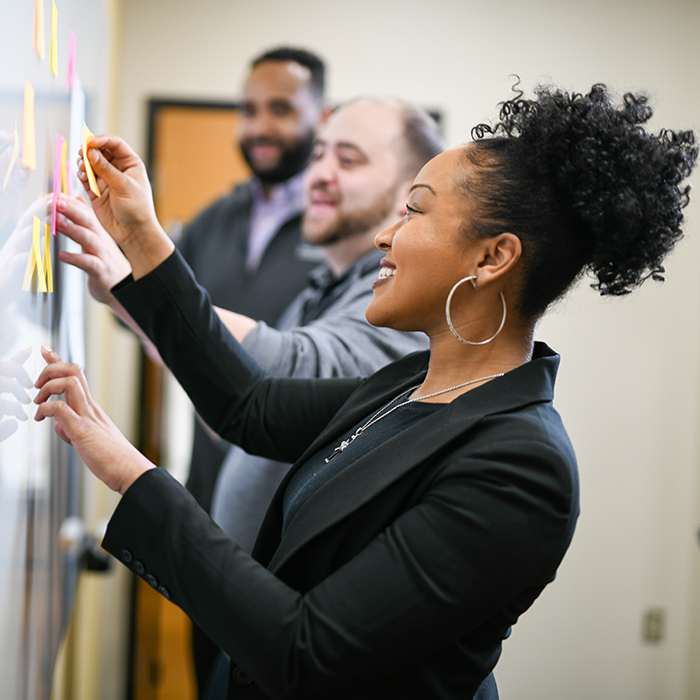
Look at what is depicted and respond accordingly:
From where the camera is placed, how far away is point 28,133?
2.48 feet

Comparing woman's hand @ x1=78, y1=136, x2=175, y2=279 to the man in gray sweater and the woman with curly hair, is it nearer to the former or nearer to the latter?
the woman with curly hair

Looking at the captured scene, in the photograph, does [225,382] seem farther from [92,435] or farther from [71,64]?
[71,64]

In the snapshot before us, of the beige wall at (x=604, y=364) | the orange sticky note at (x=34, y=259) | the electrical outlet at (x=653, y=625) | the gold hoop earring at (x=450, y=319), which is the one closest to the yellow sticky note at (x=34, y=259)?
the orange sticky note at (x=34, y=259)

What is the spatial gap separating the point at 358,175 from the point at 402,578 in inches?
41.0

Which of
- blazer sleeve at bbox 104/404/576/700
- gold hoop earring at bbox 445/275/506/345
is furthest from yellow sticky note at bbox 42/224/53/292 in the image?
gold hoop earring at bbox 445/275/506/345

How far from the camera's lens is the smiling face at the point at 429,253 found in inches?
34.6

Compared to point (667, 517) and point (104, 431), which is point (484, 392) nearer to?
point (104, 431)

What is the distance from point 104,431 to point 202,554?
0.17m

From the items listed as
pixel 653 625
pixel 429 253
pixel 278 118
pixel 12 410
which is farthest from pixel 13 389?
pixel 653 625

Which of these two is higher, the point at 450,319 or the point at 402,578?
the point at 450,319

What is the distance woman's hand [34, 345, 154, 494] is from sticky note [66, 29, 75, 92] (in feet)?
1.63

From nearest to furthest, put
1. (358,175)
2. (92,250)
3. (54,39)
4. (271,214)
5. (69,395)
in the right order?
(69,395)
(54,39)
(92,250)
(358,175)
(271,214)

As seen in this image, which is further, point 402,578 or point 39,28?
point 39,28

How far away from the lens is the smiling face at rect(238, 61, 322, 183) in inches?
96.0
